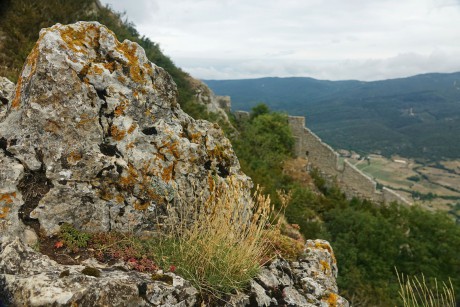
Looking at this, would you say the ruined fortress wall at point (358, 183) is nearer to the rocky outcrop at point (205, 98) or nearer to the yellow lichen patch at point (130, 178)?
the rocky outcrop at point (205, 98)

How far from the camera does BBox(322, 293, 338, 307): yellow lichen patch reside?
4367mm

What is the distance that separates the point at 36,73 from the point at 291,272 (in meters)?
4.03

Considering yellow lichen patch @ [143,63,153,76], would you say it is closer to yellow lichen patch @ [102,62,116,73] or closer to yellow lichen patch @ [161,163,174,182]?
yellow lichen patch @ [102,62,116,73]

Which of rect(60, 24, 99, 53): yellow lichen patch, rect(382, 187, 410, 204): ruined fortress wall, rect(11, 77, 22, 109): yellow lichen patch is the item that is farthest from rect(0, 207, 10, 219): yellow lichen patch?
rect(382, 187, 410, 204): ruined fortress wall

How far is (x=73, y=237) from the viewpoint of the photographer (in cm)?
382

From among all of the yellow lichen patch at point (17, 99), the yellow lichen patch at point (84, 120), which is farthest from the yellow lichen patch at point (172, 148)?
the yellow lichen patch at point (17, 99)

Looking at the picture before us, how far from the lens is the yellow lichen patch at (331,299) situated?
14.3 ft

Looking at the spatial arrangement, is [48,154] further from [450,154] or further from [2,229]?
[450,154]

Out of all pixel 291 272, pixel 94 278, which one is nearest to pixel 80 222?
pixel 94 278

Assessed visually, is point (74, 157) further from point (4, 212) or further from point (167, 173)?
point (167, 173)

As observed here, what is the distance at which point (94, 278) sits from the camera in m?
3.04

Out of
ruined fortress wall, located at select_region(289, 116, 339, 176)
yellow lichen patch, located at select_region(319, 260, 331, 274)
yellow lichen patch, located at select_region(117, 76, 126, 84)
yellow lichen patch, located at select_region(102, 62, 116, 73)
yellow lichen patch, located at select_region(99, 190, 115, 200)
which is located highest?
yellow lichen patch, located at select_region(102, 62, 116, 73)

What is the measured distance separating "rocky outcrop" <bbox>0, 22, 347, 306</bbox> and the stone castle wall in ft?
73.1

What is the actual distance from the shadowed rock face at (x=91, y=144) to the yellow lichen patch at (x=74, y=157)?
11 millimetres
